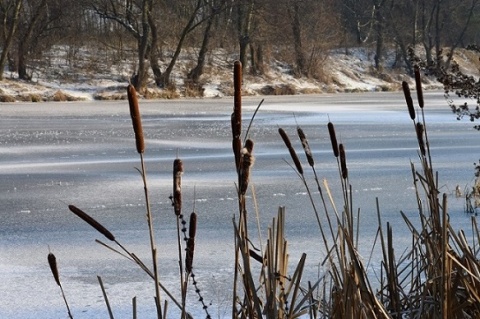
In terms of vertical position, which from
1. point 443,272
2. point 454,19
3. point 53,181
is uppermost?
point 454,19

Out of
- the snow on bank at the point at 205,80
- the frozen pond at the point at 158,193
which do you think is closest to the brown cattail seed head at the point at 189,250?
the frozen pond at the point at 158,193

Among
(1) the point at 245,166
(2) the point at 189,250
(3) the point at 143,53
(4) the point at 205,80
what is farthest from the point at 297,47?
(1) the point at 245,166

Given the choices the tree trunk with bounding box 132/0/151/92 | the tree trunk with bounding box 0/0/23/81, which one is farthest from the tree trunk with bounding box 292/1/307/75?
the tree trunk with bounding box 0/0/23/81

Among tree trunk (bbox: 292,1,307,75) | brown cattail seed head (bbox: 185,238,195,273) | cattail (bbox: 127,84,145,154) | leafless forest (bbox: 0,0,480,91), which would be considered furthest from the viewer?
tree trunk (bbox: 292,1,307,75)

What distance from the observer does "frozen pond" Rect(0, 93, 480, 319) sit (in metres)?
3.96

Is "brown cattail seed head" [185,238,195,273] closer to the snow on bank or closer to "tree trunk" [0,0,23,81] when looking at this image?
the snow on bank

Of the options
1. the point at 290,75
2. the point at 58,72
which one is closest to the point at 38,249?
the point at 58,72

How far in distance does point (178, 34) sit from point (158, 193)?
2719cm

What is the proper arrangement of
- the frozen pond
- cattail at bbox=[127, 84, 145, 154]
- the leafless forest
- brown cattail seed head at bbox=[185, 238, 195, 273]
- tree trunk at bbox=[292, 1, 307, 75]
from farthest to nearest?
1. tree trunk at bbox=[292, 1, 307, 75]
2. the leafless forest
3. the frozen pond
4. brown cattail seed head at bbox=[185, 238, 195, 273]
5. cattail at bbox=[127, 84, 145, 154]

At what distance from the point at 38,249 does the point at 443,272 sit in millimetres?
3385

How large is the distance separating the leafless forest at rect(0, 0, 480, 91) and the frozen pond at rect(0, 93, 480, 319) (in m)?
14.5

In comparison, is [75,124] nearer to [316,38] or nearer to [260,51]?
Result: [260,51]

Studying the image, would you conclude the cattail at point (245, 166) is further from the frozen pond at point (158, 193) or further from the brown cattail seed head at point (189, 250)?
the frozen pond at point (158, 193)

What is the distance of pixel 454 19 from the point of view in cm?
4812
